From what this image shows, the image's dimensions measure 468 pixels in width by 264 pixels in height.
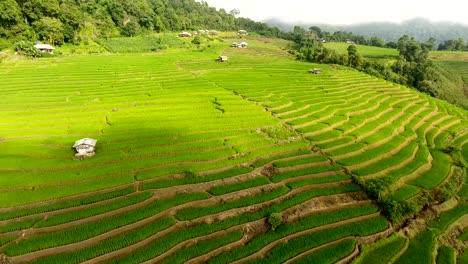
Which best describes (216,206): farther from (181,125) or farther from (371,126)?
(371,126)

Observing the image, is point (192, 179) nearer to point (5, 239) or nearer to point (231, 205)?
point (231, 205)

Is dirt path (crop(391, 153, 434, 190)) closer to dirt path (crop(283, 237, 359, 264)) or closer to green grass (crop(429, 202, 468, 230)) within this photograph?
green grass (crop(429, 202, 468, 230))

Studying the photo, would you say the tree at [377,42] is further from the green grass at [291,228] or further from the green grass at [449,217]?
the green grass at [291,228]

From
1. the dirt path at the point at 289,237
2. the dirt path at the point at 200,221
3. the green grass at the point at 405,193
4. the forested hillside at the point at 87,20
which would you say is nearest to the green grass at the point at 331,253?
the dirt path at the point at 289,237

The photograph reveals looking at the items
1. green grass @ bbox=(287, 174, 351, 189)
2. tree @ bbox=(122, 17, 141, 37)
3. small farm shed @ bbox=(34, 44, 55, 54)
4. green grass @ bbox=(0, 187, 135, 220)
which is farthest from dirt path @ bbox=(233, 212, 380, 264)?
tree @ bbox=(122, 17, 141, 37)

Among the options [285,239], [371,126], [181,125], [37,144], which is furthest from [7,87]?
[371,126]
